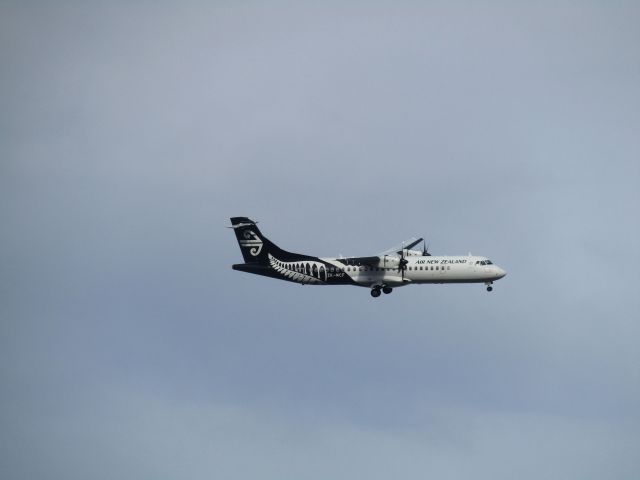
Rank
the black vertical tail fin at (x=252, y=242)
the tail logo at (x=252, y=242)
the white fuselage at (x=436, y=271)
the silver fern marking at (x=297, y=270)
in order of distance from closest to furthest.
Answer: the white fuselage at (x=436, y=271)
the silver fern marking at (x=297, y=270)
the black vertical tail fin at (x=252, y=242)
the tail logo at (x=252, y=242)

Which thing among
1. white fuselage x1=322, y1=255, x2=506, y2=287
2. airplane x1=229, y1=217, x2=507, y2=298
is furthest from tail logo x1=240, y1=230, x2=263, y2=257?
white fuselage x1=322, y1=255, x2=506, y2=287

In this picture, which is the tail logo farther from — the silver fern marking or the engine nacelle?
the engine nacelle

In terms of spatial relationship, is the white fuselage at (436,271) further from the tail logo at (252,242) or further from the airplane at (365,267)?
the tail logo at (252,242)

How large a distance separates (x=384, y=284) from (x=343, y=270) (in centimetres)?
472

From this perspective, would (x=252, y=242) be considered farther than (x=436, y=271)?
Yes

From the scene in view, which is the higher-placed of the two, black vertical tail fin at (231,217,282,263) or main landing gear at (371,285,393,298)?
black vertical tail fin at (231,217,282,263)

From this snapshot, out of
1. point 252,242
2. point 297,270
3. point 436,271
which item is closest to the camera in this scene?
point 436,271

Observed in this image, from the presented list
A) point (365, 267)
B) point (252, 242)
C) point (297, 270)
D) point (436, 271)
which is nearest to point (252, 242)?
point (252, 242)

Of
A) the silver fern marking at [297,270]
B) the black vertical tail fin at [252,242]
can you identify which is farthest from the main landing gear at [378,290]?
the black vertical tail fin at [252,242]

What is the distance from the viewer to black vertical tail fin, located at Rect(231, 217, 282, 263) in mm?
109125

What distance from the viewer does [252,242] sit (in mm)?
109812

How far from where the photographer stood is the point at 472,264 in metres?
104

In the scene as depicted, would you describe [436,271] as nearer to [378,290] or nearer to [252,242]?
[378,290]

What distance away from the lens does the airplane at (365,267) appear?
341 feet
